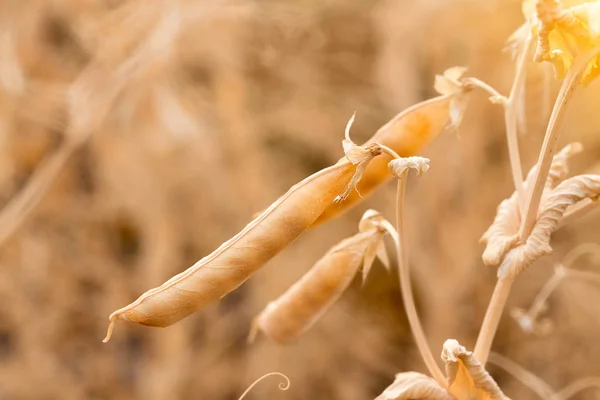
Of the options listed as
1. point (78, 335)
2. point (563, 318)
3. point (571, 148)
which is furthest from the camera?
point (78, 335)

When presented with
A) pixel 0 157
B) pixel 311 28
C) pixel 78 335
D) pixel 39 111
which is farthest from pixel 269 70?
pixel 78 335

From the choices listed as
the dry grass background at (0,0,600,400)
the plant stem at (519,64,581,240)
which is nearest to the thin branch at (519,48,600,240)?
the plant stem at (519,64,581,240)

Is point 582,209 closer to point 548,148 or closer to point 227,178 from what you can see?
point 548,148

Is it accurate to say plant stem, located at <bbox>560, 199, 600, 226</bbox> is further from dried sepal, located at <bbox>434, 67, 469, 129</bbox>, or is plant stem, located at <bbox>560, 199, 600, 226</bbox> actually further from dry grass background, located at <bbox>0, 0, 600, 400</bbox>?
dry grass background, located at <bbox>0, 0, 600, 400</bbox>

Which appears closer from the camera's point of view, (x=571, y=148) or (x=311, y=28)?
(x=571, y=148)

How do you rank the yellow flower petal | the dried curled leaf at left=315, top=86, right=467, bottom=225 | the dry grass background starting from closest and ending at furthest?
the yellow flower petal < the dried curled leaf at left=315, top=86, right=467, bottom=225 < the dry grass background

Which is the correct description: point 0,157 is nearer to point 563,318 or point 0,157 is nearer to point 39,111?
point 39,111

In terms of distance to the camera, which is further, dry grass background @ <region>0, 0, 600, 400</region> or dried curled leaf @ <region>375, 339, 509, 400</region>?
dry grass background @ <region>0, 0, 600, 400</region>

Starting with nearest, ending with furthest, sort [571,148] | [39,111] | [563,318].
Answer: [571,148], [563,318], [39,111]
